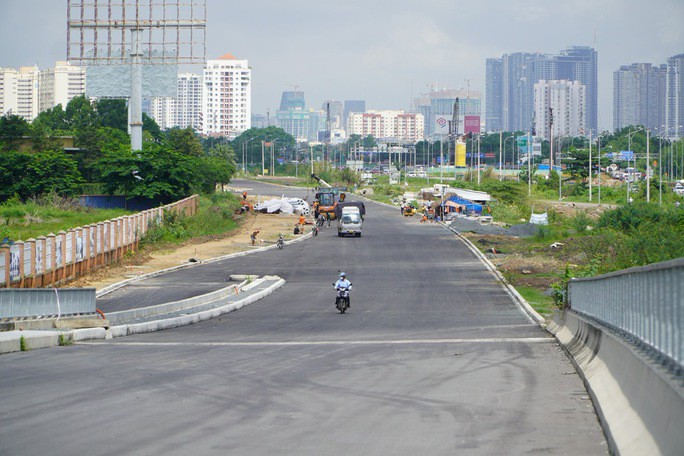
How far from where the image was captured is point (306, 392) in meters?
12.9

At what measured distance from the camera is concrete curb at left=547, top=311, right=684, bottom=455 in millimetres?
7449

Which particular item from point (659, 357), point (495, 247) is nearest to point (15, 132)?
point (495, 247)

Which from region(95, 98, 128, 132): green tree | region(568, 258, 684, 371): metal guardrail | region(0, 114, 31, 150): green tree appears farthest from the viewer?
region(95, 98, 128, 132): green tree

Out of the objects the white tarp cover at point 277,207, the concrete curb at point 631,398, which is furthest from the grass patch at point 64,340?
the white tarp cover at point 277,207

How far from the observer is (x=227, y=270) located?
153 feet

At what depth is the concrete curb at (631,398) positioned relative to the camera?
745cm

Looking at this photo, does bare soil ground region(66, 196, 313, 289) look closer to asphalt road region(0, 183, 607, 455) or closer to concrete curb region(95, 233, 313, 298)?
concrete curb region(95, 233, 313, 298)

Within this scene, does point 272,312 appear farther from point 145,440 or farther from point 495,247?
point 495,247

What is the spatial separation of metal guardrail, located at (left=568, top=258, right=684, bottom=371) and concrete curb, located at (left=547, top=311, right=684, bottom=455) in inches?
8.2

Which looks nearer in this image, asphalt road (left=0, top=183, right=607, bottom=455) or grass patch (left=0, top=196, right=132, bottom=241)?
asphalt road (left=0, top=183, right=607, bottom=455)

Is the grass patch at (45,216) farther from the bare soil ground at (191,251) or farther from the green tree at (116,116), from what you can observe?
the green tree at (116,116)

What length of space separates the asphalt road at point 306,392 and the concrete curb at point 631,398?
316 millimetres

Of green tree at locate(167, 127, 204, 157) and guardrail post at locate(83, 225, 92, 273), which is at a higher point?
green tree at locate(167, 127, 204, 157)

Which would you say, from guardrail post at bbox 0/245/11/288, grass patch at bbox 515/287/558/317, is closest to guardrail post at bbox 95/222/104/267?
guardrail post at bbox 0/245/11/288
